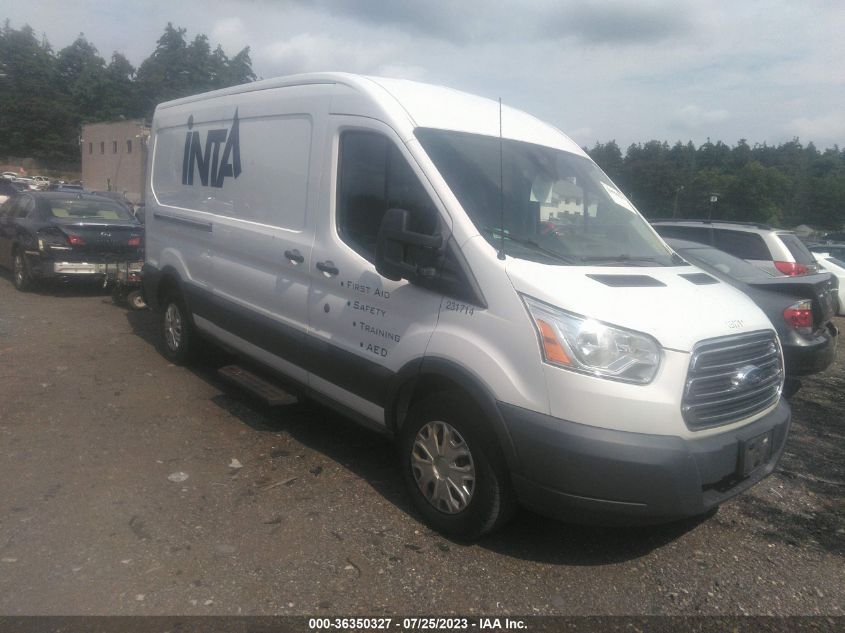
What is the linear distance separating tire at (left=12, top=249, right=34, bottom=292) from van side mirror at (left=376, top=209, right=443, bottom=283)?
893cm

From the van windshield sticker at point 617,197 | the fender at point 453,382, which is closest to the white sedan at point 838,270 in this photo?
the van windshield sticker at point 617,197

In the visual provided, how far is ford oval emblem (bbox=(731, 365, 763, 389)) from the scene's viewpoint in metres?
3.42

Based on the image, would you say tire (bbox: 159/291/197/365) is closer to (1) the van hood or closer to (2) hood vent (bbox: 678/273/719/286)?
(1) the van hood

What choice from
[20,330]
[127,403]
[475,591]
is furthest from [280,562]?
[20,330]

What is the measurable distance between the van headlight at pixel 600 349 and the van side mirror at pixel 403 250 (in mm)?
804

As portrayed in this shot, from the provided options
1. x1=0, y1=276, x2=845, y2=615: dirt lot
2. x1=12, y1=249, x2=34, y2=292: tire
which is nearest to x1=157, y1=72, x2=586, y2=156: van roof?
x1=0, y1=276, x2=845, y2=615: dirt lot

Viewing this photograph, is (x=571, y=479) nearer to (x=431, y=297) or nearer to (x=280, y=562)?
(x=431, y=297)

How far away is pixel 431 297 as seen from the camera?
369 centimetres

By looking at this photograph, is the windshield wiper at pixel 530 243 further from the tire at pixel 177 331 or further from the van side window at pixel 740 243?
the van side window at pixel 740 243

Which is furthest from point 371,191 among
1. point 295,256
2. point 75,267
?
point 75,267

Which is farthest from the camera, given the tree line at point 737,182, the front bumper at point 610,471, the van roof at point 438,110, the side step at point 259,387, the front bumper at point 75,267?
the tree line at point 737,182

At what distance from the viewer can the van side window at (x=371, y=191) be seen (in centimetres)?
383

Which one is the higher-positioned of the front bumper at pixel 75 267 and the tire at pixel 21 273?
the front bumper at pixel 75 267

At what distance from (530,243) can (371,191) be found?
1101 mm
